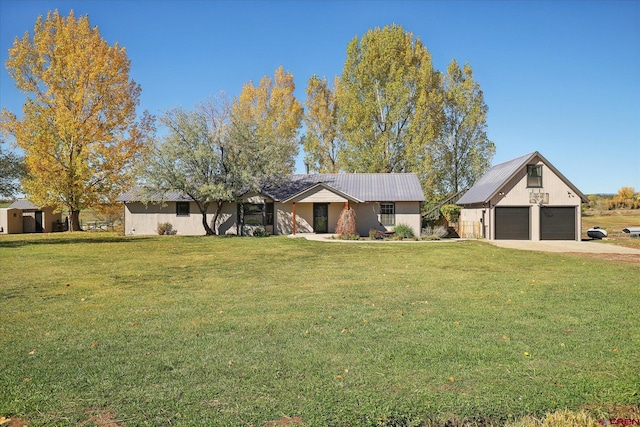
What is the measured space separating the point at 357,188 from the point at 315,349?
25423 millimetres

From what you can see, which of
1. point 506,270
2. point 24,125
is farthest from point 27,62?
point 506,270

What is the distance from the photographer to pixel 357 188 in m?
30.1

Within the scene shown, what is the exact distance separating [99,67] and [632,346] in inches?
1164

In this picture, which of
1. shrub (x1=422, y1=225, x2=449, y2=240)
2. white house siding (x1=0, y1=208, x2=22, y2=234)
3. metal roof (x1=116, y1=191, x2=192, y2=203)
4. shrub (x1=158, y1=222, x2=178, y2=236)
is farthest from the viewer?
white house siding (x1=0, y1=208, x2=22, y2=234)

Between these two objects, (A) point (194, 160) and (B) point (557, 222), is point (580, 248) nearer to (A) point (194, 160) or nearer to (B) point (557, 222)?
(B) point (557, 222)

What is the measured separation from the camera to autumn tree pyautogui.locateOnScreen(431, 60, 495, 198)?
1351 inches

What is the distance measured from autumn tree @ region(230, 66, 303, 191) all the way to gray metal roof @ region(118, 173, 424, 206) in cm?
128

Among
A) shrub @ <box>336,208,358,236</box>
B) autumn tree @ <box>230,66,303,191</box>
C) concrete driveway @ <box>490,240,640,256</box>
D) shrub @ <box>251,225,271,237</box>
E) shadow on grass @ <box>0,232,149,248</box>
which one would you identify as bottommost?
concrete driveway @ <box>490,240,640,256</box>

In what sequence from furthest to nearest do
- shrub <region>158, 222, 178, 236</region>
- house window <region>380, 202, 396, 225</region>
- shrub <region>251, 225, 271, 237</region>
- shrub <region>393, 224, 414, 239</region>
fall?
shrub <region>158, 222, 178, 236</region>
house window <region>380, 202, 396, 225</region>
shrub <region>251, 225, 271, 237</region>
shrub <region>393, 224, 414, 239</region>

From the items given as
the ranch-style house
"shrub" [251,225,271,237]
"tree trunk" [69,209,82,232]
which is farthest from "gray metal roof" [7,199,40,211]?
"shrub" [251,225,271,237]

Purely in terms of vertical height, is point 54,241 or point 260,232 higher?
point 260,232

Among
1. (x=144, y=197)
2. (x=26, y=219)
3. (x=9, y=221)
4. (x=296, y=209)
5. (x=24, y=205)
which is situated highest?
(x=144, y=197)

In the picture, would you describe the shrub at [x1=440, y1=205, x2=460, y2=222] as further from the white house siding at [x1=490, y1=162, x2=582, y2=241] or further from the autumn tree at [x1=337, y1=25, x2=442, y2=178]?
the white house siding at [x1=490, y1=162, x2=582, y2=241]

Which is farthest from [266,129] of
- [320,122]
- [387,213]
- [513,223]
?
[513,223]
